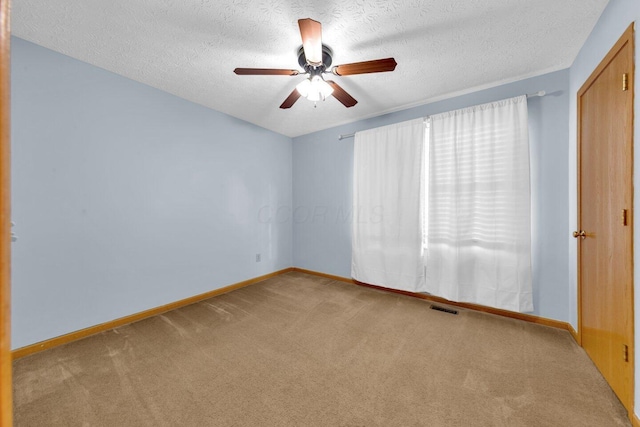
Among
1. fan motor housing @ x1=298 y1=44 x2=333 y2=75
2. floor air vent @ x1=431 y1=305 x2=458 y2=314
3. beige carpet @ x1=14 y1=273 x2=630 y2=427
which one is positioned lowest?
beige carpet @ x1=14 y1=273 x2=630 y2=427

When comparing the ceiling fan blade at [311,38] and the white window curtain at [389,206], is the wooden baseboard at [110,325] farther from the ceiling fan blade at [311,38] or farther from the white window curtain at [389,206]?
the ceiling fan blade at [311,38]

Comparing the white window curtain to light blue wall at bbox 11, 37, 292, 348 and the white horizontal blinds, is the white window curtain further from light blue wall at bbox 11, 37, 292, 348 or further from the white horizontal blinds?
light blue wall at bbox 11, 37, 292, 348

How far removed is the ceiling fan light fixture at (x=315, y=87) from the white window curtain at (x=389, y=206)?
1472 millimetres

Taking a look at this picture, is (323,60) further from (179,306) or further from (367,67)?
(179,306)

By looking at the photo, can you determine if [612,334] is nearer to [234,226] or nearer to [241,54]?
[241,54]

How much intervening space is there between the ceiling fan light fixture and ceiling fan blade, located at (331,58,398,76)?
0.13 m

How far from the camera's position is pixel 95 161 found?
2307 mm

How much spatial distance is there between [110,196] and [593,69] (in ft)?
13.8

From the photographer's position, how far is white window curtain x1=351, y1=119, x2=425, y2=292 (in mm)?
3051

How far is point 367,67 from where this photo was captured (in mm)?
1823

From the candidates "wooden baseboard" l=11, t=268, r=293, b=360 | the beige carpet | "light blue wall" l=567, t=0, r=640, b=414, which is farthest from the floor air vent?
"wooden baseboard" l=11, t=268, r=293, b=360

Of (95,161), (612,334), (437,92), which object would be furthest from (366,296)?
(95,161)

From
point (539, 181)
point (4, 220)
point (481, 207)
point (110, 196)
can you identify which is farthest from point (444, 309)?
point (110, 196)

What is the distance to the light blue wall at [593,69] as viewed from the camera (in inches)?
53.6
